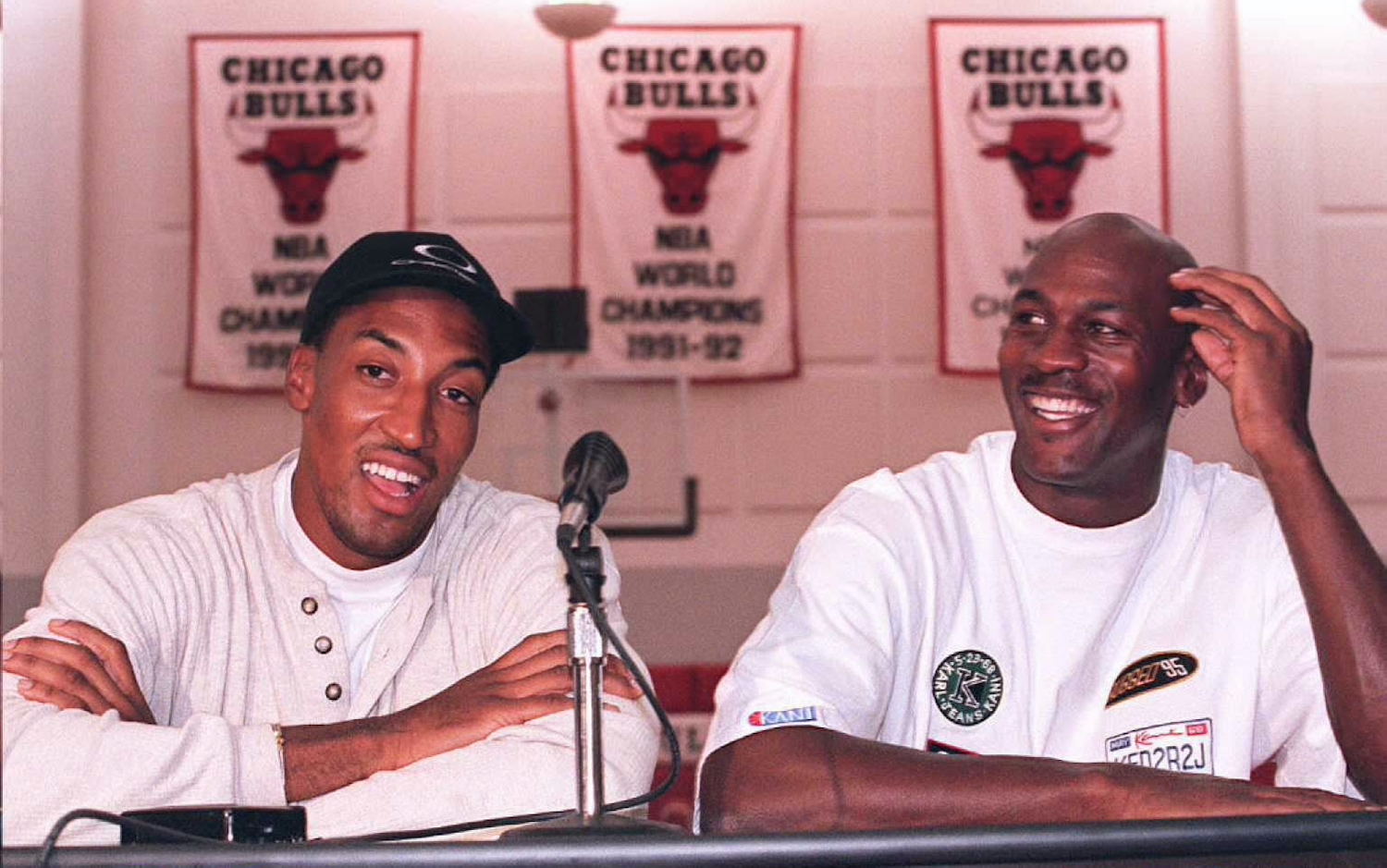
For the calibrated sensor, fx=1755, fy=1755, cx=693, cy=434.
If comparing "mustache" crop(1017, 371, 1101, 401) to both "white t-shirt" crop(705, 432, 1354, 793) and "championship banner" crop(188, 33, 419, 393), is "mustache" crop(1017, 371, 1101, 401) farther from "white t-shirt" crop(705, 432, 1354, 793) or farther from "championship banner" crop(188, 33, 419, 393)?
"championship banner" crop(188, 33, 419, 393)

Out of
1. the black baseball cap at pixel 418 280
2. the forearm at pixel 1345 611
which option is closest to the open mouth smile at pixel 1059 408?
the forearm at pixel 1345 611

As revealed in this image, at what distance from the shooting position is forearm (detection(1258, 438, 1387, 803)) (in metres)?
2.22

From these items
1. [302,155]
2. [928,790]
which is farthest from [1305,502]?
[302,155]

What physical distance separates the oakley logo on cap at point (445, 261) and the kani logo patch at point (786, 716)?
776 millimetres

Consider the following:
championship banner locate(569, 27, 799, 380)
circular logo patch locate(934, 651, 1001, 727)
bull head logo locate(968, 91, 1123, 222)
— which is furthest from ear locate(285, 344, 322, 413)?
bull head logo locate(968, 91, 1123, 222)

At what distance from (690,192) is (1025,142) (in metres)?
1.28

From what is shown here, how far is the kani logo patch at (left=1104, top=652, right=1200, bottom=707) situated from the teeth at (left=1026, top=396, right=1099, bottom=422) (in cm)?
36

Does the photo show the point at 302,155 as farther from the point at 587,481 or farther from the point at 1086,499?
the point at 587,481

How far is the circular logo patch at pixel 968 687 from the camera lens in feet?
7.63

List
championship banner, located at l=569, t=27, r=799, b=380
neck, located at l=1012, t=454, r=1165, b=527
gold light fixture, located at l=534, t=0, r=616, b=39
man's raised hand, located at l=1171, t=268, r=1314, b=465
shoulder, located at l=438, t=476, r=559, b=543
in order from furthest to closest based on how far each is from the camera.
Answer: championship banner, located at l=569, t=27, r=799, b=380, gold light fixture, located at l=534, t=0, r=616, b=39, shoulder, located at l=438, t=476, r=559, b=543, neck, located at l=1012, t=454, r=1165, b=527, man's raised hand, located at l=1171, t=268, r=1314, b=465

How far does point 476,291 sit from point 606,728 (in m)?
0.66

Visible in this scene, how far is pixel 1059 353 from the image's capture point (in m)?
2.52

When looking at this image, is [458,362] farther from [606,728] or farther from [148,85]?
[148,85]

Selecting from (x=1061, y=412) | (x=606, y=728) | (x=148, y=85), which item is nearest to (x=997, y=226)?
(x=148, y=85)
